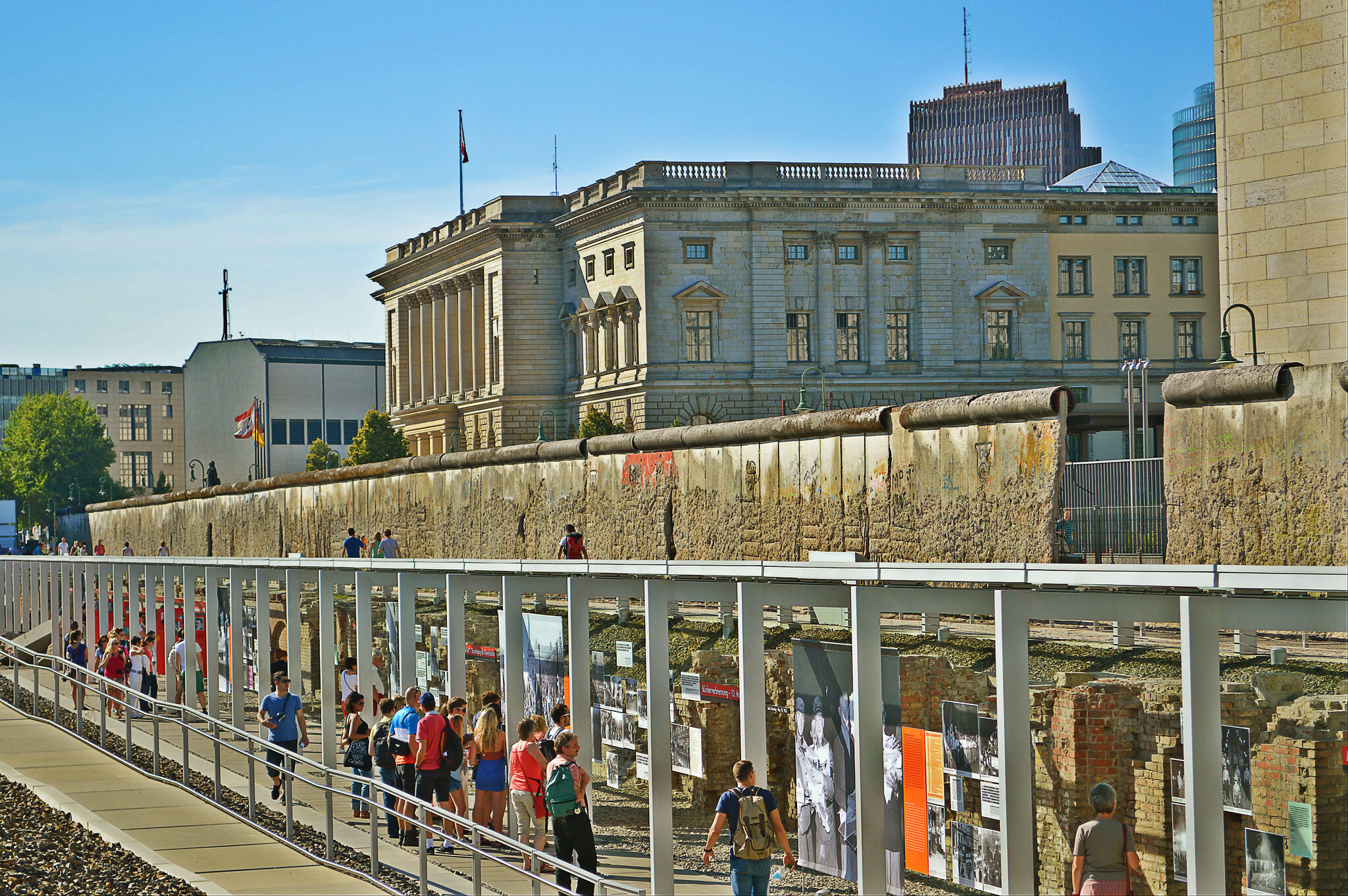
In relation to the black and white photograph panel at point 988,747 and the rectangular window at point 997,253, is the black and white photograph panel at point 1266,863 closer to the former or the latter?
the black and white photograph panel at point 988,747

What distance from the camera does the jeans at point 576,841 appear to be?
13.4 meters

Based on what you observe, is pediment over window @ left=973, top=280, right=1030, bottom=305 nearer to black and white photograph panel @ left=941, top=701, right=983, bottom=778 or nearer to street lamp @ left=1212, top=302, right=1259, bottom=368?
street lamp @ left=1212, top=302, right=1259, bottom=368

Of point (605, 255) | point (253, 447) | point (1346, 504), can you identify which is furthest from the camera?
point (253, 447)

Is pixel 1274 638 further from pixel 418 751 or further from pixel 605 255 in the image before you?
pixel 605 255

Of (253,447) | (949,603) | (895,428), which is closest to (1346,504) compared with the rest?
(949,603)

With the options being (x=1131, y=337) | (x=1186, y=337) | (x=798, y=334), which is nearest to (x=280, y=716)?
(x=798, y=334)

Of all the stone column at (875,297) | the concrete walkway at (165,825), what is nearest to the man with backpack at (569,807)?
the concrete walkway at (165,825)

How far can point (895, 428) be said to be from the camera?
19672mm

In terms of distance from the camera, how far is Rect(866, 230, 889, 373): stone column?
8712cm

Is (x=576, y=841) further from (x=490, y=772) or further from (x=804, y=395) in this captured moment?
(x=804, y=395)

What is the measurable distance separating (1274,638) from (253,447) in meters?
109

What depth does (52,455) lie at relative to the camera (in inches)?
5581

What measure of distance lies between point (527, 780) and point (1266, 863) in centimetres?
Answer: 696

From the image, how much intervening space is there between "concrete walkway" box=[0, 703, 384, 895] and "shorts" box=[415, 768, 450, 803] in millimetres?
1346
